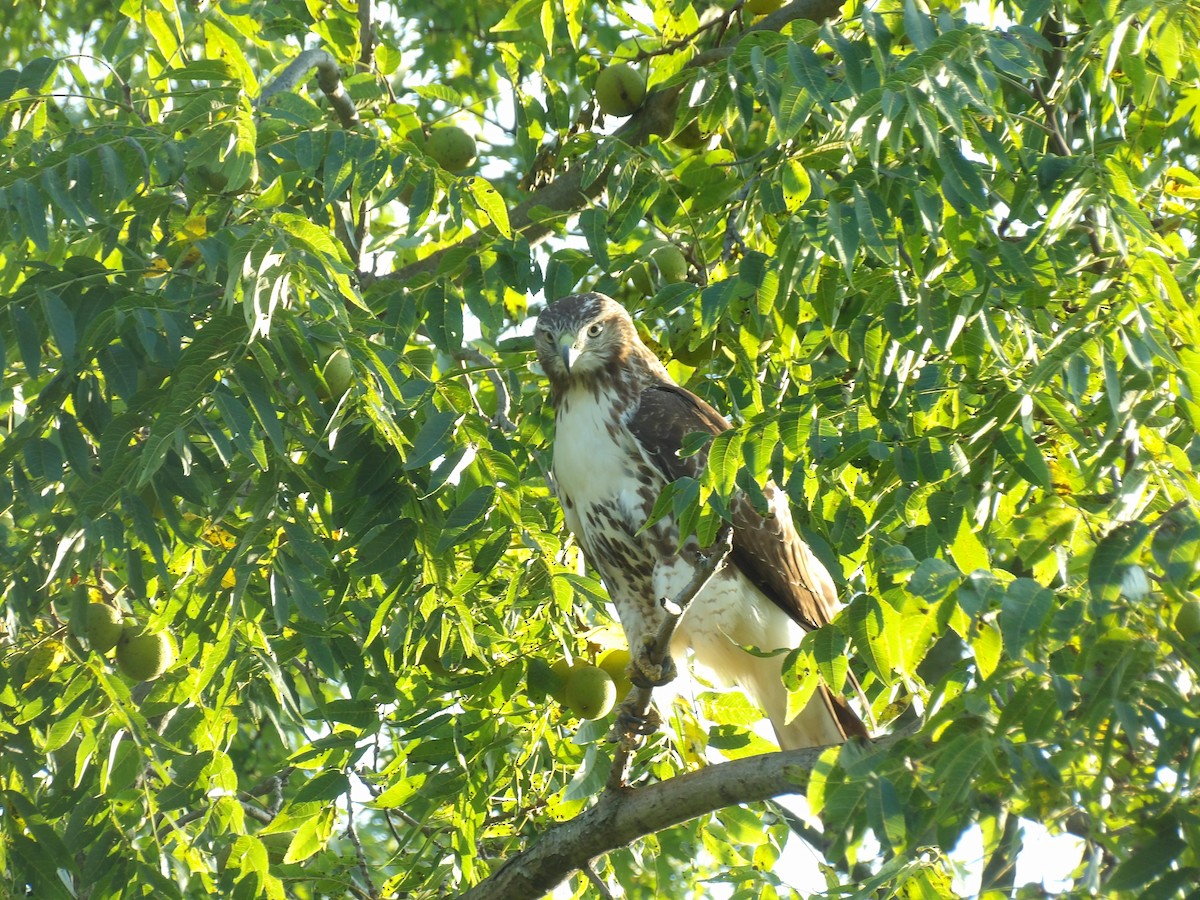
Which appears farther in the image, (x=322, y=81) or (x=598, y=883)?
(x=322, y=81)

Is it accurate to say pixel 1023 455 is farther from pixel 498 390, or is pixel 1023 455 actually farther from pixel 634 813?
pixel 498 390

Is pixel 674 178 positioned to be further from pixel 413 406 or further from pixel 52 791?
pixel 52 791

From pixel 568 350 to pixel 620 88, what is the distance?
94 centimetres

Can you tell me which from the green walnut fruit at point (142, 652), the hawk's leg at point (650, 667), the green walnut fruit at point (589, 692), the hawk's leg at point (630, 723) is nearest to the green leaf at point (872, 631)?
the hawk's leg at point (650, 667)

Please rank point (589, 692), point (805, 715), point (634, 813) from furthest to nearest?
point (805, 715)
point (589, 692)
point (634, 813)

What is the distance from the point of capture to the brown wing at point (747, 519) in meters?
3.87

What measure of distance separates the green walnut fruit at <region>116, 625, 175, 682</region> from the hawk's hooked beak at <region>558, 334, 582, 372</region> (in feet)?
4.54

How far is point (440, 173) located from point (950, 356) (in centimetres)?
141

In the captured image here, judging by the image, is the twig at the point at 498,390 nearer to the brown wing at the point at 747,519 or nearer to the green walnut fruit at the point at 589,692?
the brown wing at the point at 747,519

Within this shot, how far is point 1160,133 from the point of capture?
158 inches

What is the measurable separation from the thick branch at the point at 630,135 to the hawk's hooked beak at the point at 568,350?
41 centimetres

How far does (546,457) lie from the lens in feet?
14.2

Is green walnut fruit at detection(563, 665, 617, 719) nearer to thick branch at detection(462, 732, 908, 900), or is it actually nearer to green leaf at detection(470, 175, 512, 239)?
thick branch at detection(462, 732, 908, 900)

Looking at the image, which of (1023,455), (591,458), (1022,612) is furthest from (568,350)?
(1022,612)
